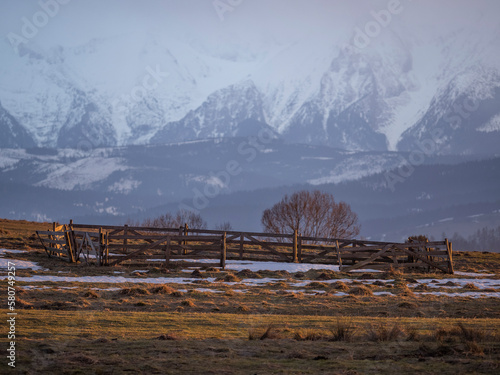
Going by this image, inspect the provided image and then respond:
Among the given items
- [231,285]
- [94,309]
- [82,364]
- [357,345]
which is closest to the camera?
[82,364]

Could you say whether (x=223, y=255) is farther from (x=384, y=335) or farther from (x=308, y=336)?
(x=384, y=335)

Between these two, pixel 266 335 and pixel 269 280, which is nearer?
pixel 266 335

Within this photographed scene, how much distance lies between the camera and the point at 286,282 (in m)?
29.8

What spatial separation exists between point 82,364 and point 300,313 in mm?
10086

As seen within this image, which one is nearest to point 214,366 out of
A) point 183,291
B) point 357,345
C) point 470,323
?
point 357,345

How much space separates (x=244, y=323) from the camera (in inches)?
683

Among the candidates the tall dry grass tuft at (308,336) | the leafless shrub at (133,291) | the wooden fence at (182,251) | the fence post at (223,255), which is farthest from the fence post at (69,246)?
the tall dry grass tuft at (308,336)

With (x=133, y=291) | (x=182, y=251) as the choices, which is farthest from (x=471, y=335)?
(x=182, y=251)

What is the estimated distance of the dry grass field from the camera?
11922mm

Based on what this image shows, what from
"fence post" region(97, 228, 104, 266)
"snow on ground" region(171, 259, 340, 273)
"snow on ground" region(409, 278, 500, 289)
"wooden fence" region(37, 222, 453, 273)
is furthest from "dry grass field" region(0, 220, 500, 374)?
"snow on ground" region(171, 259, 340, 273)

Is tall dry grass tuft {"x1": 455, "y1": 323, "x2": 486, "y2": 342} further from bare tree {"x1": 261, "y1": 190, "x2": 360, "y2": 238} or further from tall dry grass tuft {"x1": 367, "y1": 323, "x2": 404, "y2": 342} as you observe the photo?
bare tree {"x1": 261, "y1": 190, "x2": 360, "y2": 238}

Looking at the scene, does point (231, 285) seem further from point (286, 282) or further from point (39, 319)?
point (39, 319)

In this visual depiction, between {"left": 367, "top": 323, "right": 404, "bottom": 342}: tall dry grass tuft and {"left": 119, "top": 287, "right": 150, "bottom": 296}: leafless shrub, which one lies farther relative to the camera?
{"left": 119, "top": 287, "right": 150, "bottom": 296}: leafless shrub

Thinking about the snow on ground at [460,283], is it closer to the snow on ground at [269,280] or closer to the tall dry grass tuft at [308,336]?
the snow on ground at [269,280]
